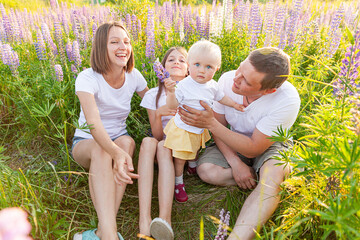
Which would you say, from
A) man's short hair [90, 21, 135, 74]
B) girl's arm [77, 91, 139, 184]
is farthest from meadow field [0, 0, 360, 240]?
man's short hair [90, 21, 135, 74]

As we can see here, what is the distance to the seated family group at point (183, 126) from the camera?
1.90 meters

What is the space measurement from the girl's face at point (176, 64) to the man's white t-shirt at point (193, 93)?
333 mm

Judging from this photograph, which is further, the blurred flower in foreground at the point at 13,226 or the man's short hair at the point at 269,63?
the man's short hair at the point at 269,63

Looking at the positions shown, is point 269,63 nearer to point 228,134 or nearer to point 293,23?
point 228,134

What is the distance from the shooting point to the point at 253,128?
2.25 metres

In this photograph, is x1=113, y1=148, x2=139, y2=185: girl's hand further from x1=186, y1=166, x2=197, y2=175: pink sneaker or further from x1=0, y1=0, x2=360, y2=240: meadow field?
x1=186, y1=166, x2=197, y2=175: pink sneaker

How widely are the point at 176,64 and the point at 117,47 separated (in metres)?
0.54

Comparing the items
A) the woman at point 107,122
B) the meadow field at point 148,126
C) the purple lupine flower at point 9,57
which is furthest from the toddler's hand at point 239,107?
the purple lupine flower at point 9,57

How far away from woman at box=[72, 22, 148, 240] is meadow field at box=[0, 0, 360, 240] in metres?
0.20

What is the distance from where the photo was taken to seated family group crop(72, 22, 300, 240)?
190 centimetres

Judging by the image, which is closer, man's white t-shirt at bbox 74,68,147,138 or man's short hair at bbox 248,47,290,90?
man's short hair at bbox 248,47,290,90

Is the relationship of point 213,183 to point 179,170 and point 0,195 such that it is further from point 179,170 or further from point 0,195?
point 0,195

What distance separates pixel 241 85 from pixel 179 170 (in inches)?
34.4

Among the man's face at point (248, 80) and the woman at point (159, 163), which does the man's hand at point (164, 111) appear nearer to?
Result: the woman at point (159, 163)
